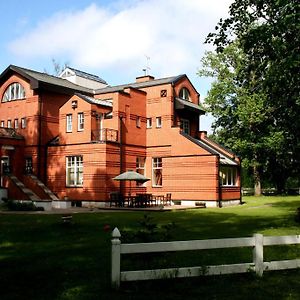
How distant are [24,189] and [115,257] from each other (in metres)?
24.2

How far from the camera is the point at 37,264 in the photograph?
916cm

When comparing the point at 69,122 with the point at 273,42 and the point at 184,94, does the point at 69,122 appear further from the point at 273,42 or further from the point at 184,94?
the point at 273,42

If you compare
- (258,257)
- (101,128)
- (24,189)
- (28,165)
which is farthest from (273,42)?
(28,165)

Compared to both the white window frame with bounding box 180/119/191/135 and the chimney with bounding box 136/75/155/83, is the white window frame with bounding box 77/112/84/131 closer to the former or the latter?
the white window frame with bounding box 180/119/191/135

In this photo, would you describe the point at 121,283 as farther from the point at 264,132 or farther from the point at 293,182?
the point at 293,182

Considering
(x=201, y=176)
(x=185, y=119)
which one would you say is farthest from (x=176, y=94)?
(x=201, y=176)

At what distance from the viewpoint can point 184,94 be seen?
36375mm

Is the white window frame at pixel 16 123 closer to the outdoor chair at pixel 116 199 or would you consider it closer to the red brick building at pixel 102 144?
the red brick building at pixel 102 144

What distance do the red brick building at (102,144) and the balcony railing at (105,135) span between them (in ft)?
0.23

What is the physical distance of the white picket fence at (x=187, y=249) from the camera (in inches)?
276

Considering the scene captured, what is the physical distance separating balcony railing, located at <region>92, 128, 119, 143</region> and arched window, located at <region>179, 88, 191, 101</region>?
7.97 meters

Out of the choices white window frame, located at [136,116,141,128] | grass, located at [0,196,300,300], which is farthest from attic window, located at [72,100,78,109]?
grass, located at [0,196,300,300]

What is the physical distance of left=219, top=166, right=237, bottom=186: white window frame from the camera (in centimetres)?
3181

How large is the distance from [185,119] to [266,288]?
28579 millimetres
